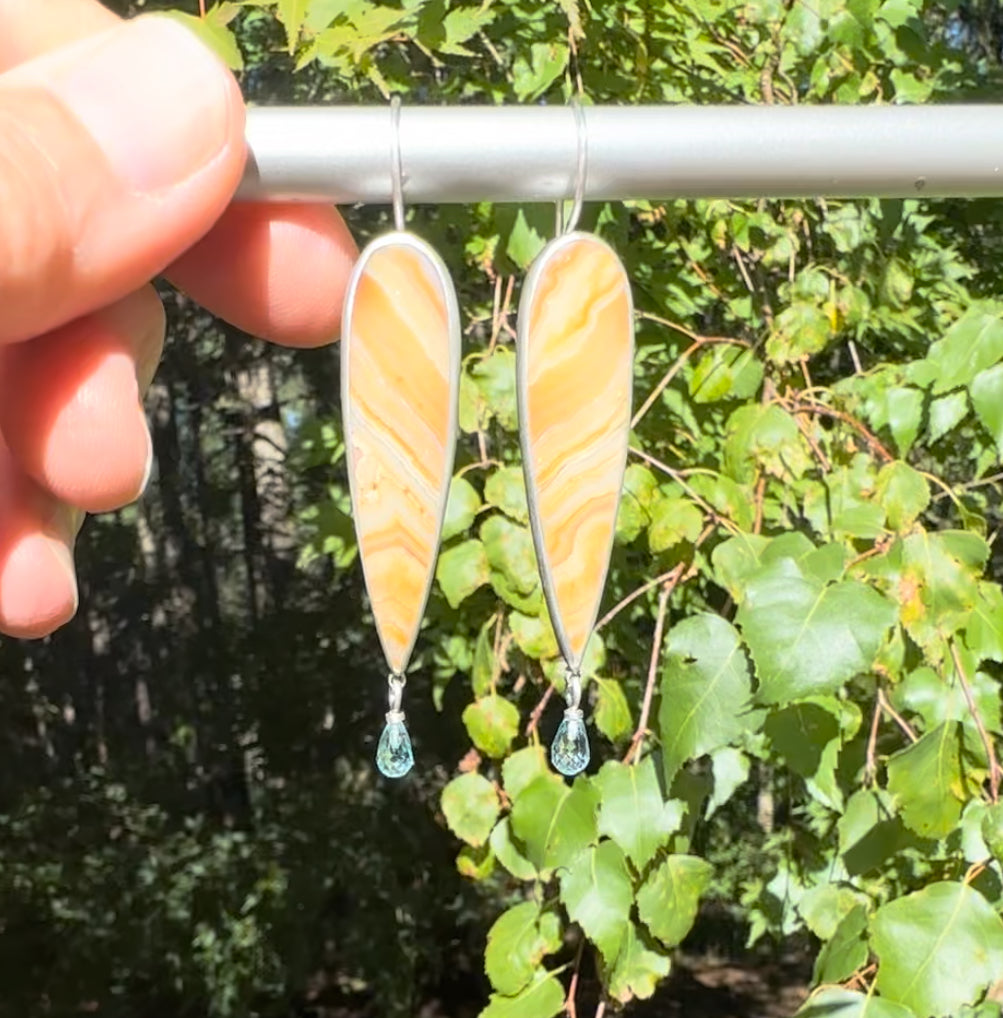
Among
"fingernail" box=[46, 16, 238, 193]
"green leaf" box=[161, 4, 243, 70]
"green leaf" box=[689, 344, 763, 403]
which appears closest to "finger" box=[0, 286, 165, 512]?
"fingernail" box=[46, 16, 238, 193]

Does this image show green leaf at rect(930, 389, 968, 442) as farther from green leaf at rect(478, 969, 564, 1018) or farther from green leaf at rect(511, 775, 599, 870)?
green leaf at rect(478, 969, 564, 1018)

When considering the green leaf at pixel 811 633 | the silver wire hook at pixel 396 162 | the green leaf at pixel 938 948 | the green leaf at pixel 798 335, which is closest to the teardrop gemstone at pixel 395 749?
the silver wire hook at pixel 396 162

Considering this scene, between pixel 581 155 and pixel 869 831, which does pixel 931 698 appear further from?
pixel 581 155

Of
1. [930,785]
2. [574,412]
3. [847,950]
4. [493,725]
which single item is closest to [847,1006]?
[847,950]

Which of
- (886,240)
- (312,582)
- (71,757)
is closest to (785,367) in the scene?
(886,240)

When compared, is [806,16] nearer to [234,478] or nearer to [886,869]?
[886,869]

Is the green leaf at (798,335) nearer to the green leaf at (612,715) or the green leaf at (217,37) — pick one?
the green leaf at (612,715)
